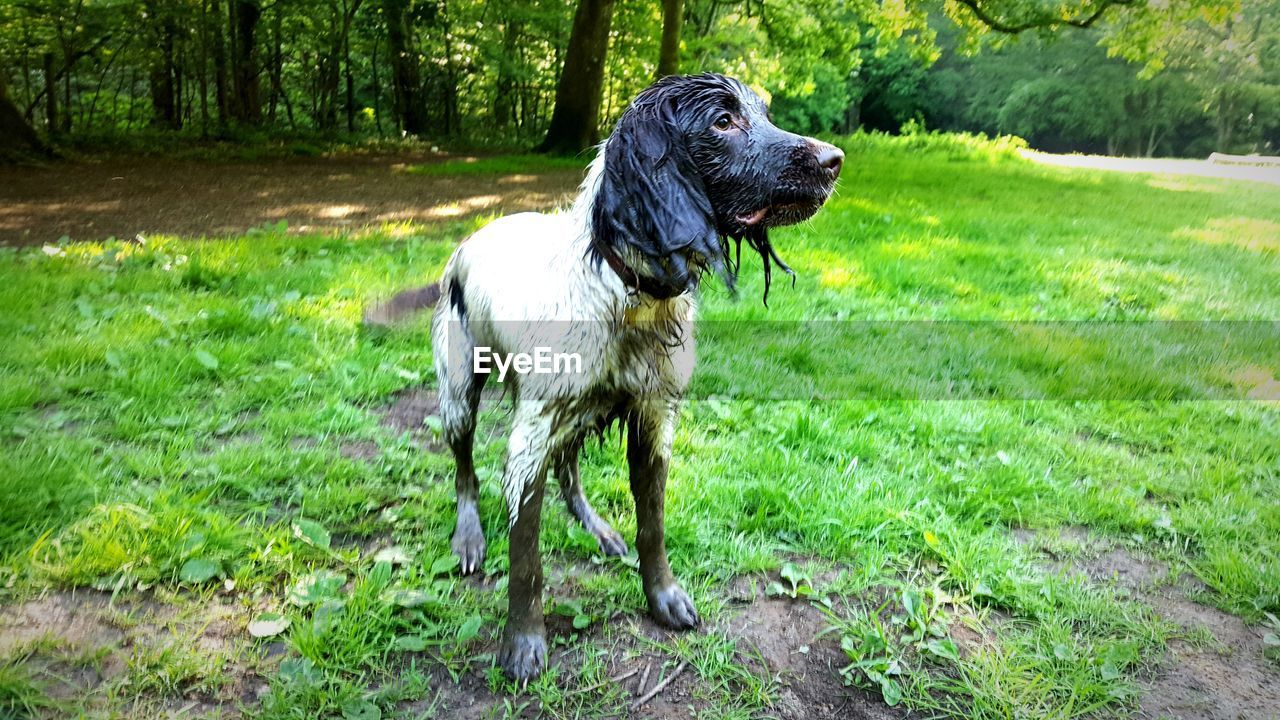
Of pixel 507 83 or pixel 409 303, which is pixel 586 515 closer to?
pixel 409 303

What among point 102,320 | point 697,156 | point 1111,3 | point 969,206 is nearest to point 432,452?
point 697,156

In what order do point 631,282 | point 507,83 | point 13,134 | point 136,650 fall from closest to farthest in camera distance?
point 631,282
point 136,650
point 13,134
point 507,83

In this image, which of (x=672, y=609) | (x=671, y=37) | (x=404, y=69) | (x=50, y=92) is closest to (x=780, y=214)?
(x=672, y=609)

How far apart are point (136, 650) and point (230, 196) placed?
834cm

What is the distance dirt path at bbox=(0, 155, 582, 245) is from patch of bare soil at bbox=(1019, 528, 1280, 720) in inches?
269

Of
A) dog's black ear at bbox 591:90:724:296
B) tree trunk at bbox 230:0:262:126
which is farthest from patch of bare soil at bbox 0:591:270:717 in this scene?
tree trunk at bbox 230:0:262:126

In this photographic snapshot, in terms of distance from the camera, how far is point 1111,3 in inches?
492

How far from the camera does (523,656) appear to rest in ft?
7.14

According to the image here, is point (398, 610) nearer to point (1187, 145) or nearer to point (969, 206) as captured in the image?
point (969, 206)

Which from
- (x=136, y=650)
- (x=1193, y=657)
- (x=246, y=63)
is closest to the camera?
(x=136, y=650)

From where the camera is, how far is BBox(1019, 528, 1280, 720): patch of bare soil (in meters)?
2.16

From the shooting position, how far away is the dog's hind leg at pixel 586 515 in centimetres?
276

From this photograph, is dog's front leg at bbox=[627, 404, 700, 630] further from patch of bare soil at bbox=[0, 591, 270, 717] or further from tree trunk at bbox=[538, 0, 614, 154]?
tree trunk at bbox=[538, 0, 614, 154]

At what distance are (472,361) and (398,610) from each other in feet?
2.91
